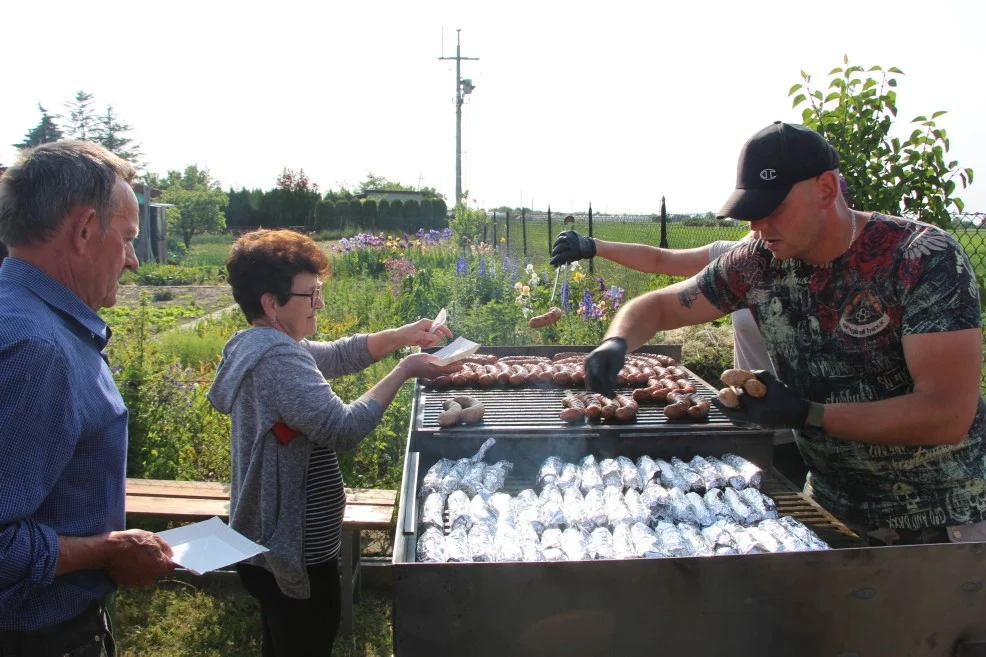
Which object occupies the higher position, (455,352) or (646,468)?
(455,352)

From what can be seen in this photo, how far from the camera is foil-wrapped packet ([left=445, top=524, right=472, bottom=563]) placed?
6.96ft

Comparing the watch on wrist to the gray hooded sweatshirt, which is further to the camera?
the gray hooded sweatshirt

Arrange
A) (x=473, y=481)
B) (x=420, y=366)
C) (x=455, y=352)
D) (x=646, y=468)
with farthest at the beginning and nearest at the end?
(x=455, y=352) → (x=420, y=366) → (x=646, y=468) → (x=473, y=481)

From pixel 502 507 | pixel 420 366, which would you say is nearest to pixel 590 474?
pixel 502 507

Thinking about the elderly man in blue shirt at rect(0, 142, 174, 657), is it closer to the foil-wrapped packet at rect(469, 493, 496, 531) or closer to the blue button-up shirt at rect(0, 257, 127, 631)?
the blue button-up shirt at rect(0, 257, 127, 631)

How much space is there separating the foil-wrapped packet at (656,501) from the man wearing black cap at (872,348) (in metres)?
0.45

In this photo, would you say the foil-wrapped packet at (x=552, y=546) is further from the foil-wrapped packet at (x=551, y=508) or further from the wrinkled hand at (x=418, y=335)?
the wrinkled hand at (x=418, y=335)

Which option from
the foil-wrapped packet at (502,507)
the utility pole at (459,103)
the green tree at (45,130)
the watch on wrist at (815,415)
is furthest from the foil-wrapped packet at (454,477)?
the green tree at (45,130)

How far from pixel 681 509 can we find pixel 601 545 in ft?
1.40

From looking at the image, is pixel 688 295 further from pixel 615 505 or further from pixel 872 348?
pixel 615 505

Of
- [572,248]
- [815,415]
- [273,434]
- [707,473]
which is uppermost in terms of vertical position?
[572,248]

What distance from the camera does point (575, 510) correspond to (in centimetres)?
251

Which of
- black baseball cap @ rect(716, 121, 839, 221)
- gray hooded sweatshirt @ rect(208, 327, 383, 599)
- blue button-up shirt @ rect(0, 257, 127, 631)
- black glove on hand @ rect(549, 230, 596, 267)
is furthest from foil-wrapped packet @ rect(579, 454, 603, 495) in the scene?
blue button-up shirt @ rect(0, 257, 127, 631)

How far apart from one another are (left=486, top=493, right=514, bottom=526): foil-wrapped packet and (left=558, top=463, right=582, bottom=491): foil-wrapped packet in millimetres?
241
